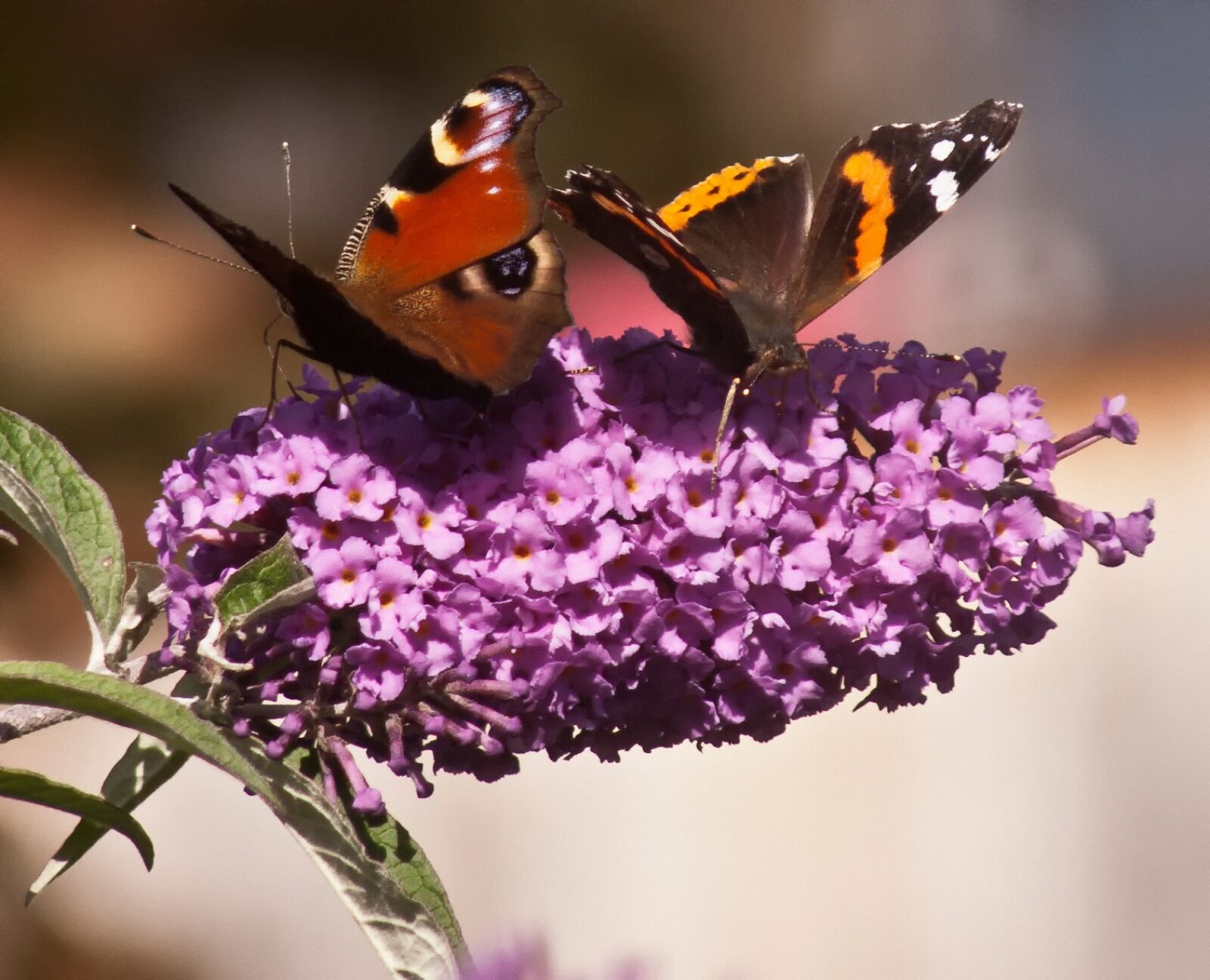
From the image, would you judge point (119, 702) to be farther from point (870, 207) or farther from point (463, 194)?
point (870, 207)

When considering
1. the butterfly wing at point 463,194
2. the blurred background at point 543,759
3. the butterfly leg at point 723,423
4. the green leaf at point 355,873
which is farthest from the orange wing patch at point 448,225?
the blurred background at point 543,759

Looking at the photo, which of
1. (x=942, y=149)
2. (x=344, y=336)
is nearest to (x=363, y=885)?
(x=344, y=336)

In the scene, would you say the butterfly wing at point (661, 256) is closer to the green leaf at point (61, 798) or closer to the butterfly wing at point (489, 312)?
the butterfly wing at point (489, 312)

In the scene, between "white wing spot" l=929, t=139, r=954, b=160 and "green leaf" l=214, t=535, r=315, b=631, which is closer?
"green leaf" l=214, t=535, r=315, b=631

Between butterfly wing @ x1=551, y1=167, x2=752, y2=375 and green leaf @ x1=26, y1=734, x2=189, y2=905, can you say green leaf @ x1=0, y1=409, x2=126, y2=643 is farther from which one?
butterfly wing @ x1=551, y1=167, x2=752, y2=375

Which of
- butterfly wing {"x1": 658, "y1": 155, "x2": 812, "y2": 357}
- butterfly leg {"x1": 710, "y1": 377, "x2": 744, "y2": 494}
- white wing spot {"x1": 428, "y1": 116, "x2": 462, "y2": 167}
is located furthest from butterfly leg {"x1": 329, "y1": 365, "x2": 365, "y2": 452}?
→ butterfly wing {"x1": 658, "y1": 155, "x2": 812, "y2": 357}

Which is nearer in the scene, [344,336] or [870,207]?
[344,336]
